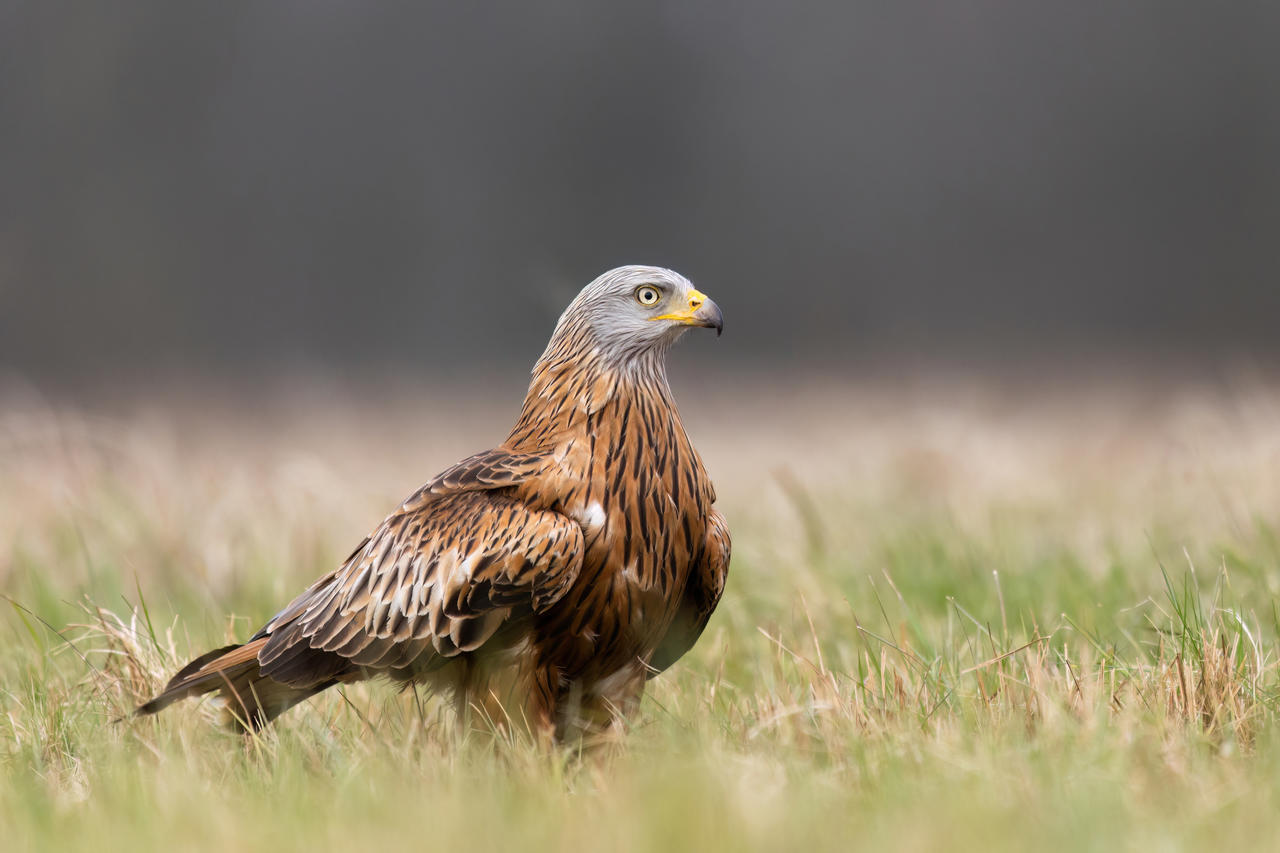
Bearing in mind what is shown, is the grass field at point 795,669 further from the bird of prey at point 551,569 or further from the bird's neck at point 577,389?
the bird's neck at point 577,389

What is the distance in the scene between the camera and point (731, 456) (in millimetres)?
11094

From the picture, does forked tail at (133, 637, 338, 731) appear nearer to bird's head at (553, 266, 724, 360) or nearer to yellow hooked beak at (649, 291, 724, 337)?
bird's head at (553, 266, 724, 360)

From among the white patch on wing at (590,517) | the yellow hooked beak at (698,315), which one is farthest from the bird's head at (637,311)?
the white patch on wing at (590,517)

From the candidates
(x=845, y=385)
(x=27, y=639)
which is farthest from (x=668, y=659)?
(x=845, y=385)

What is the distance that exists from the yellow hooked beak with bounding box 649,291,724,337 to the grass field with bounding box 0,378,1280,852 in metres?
0.91

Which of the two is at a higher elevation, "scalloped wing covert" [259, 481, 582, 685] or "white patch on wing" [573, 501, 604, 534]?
"white patch on wing" [573, 501, 604, 534]

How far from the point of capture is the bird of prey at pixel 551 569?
383 cm

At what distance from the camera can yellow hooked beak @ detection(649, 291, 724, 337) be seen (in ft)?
14.2

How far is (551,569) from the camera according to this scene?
12.2 ft

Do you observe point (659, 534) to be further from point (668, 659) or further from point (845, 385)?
point (845, 385)

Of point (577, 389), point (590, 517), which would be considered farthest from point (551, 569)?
point (577, 389)

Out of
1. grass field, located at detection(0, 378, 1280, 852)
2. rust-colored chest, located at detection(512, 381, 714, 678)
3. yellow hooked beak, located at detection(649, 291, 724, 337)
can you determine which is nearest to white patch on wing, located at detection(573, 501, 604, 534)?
rust-colored chest, located at detection(512, 381, 714, 678)

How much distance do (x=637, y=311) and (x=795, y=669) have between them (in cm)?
123

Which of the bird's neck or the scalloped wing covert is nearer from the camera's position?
the scalloped wing covert
